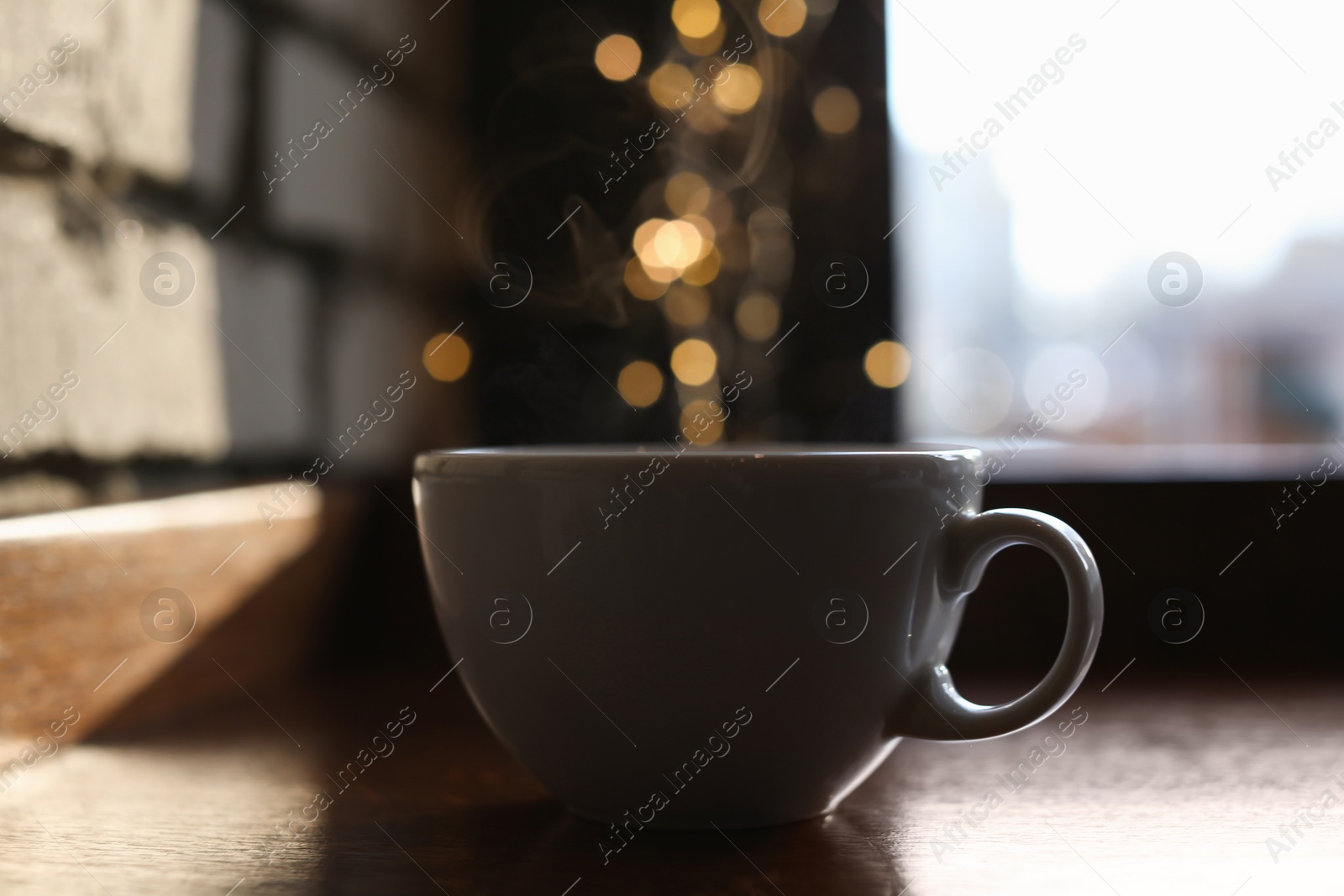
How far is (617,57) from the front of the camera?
1.01m

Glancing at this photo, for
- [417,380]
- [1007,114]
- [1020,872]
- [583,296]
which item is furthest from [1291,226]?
[1020,872]

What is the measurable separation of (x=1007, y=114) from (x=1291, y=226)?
431mm

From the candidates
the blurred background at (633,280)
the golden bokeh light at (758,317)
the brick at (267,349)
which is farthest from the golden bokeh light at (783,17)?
the brick at (267,349)

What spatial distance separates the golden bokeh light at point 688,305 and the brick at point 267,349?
378mm

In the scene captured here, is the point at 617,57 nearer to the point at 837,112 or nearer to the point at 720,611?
the point at 837,112

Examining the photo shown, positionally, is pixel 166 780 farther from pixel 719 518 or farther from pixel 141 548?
pixel 719 518

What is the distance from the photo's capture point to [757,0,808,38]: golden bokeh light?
103cm

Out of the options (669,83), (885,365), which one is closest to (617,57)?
(669,83)

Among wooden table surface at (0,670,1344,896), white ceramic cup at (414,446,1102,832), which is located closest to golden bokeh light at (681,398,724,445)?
wooden table surface at (0,670,1344,896)

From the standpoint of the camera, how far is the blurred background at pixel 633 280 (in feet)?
1.89

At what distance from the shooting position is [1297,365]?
1.29 m

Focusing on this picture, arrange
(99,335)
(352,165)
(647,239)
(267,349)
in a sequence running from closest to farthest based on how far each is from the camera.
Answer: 1. (99,335)
2. (267,349)
3. (352,165)
4. (647,239)

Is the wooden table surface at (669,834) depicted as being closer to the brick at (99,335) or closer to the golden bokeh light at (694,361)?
the brick at (99,335)

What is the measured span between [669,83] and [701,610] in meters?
0.79
